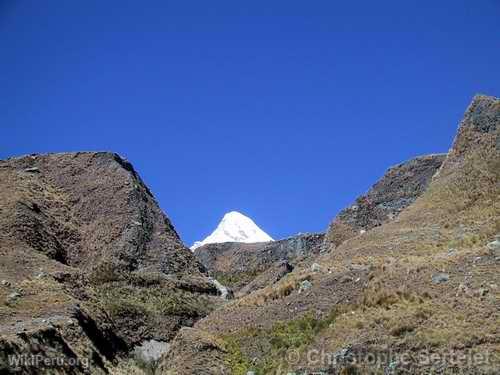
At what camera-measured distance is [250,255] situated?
103500mm

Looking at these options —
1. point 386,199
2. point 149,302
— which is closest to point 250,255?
point 386,199

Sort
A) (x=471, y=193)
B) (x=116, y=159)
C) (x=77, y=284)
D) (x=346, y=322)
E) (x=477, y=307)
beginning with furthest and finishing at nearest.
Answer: (x=116, y=159) < (x=471, y=193) < (x=77, y=284) < (x=346, y=322) < (x=477, y=307)

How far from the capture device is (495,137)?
170ft

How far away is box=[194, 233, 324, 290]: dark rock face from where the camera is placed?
90.7 m

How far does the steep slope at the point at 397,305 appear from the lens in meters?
25.4

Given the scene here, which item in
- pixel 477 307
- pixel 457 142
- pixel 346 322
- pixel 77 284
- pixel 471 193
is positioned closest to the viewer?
pixel 477 307

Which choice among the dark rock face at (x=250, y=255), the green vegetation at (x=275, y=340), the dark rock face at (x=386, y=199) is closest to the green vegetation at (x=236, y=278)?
the dark rock face at (x=250, y=255)

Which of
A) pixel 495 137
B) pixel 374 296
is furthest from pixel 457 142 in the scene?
pixel 374 296

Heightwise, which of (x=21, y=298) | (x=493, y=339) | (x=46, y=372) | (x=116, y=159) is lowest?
(x=493, y=339)

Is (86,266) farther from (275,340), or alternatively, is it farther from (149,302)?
(275,340)

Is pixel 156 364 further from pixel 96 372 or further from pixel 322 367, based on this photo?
pixel 322 367

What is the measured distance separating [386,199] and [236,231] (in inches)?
2918

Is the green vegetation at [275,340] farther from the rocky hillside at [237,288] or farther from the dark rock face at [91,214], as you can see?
the dark rock face at [91,214]

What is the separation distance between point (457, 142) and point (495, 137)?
19.9 feet
